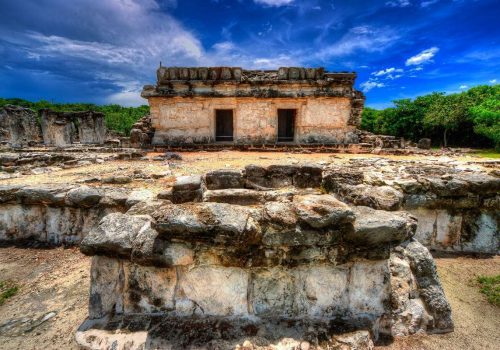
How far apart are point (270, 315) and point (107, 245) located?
54.9 inches

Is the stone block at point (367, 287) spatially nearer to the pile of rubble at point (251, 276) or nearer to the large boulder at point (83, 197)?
the pile of rubble at point (251, 276)

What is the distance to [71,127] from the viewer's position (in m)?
20.2

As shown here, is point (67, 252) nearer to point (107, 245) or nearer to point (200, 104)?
point (107, 245)

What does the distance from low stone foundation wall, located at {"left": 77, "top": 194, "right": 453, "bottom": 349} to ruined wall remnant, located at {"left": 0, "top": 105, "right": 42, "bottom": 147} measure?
19.3m

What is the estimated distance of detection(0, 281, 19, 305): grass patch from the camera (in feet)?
9.48

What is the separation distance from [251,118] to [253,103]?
61cm

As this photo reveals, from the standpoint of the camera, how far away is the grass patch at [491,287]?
3.03m

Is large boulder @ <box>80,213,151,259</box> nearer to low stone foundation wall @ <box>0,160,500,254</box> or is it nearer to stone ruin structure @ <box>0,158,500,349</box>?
stone ruin structure @ <box>0,158,500,349</box>

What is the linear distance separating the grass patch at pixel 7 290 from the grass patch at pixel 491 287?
17.4ft

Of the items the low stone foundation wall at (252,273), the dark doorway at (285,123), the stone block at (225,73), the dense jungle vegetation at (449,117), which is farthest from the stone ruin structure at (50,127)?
the dense jungle vegetation at (449,117)

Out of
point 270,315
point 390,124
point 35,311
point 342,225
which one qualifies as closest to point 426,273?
point 342,225

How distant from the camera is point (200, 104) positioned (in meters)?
11.0

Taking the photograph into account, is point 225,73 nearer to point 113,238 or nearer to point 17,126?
point 113,238

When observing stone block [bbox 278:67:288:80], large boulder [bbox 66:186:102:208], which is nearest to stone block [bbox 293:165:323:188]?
large boulder [bbox 66:186:102:208]
